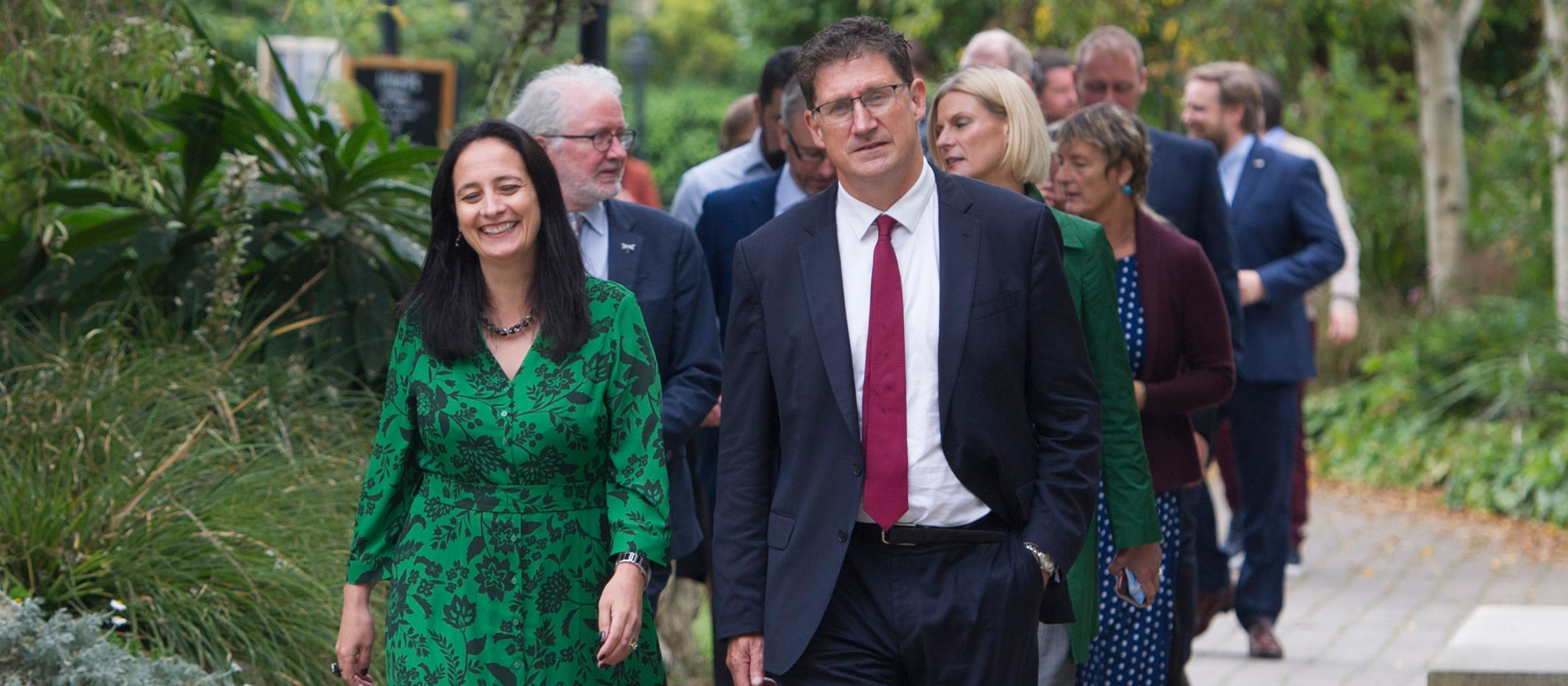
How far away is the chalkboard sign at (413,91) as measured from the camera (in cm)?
1195

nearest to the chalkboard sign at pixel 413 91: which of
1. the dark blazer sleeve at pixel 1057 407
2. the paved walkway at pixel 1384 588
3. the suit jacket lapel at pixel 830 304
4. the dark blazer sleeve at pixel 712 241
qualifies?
the paved walkway at pixel 1384 588

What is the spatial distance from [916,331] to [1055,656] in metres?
1.05

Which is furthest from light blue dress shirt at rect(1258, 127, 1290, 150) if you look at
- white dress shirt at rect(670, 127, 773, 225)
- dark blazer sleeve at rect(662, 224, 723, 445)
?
dark blazer sleeve at rect(662, 224, 723, 445)

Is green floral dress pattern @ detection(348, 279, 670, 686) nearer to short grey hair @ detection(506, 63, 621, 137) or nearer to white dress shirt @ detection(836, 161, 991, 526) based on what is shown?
white dress shirt @ detection(836, 161, 991, 526)

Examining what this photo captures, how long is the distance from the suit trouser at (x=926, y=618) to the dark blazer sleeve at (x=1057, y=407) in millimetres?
88

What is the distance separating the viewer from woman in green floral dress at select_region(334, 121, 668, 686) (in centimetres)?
338

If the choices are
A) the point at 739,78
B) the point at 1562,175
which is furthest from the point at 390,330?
the point at 739,78

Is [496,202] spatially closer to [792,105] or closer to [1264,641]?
[792,105]

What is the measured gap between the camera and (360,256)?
253 inches

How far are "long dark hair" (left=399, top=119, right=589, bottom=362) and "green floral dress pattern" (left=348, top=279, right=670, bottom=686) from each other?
0.15 feet

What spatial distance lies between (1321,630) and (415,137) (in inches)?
286

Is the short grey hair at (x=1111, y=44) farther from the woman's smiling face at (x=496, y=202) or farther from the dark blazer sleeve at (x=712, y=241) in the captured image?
the woman's smiling face at (x=496, y=202)

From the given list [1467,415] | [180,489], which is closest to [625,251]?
[180,489]

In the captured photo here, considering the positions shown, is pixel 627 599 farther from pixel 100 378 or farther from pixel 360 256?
pixel 360 256
